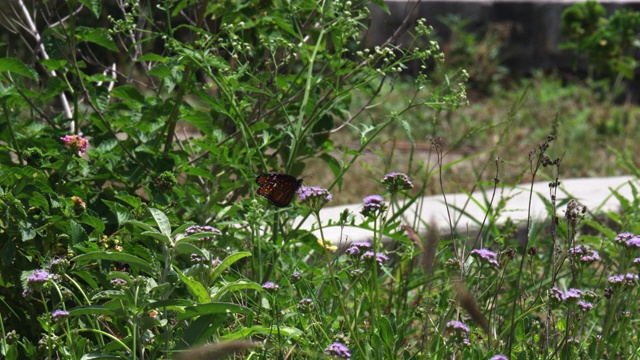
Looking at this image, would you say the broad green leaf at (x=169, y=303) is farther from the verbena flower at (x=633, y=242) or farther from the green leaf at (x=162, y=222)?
the verbena flower at (x=633, y=242)

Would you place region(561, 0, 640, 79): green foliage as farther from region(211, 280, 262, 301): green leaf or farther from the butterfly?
region(211, 280, 262, 301): green leaf

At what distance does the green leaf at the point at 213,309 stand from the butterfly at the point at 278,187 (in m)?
0.48

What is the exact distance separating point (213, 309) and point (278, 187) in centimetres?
55

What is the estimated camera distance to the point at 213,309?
217 centimetres

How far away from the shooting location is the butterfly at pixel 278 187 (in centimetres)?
261

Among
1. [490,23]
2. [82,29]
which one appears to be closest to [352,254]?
[82,29]

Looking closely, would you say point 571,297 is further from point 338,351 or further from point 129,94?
point 129,94

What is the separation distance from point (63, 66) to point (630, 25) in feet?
16.7

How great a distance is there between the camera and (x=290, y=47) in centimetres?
277

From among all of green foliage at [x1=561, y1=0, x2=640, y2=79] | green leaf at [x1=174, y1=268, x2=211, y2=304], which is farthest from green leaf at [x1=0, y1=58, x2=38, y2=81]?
green foliage at [x1=561, y1=0, x2=640, y2=79]

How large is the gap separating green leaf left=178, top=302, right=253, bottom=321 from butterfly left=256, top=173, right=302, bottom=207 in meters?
0.48

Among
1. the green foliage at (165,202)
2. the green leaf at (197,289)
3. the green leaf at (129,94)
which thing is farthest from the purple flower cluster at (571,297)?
the green leaf at (129,94)

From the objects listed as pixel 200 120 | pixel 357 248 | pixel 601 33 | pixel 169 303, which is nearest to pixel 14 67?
pixel 200 120

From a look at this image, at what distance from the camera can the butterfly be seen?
2611 millimetres
